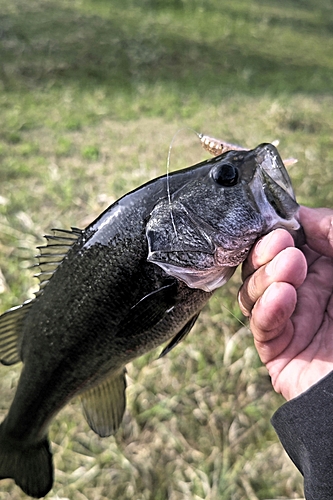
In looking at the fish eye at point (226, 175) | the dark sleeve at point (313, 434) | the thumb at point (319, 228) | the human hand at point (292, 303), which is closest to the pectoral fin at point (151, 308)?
the human hand at point (292, 303)

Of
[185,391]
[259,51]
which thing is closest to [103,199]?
[185,391]

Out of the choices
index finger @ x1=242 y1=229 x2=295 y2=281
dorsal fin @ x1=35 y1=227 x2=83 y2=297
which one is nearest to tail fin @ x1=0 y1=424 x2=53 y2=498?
dorsal fin @ x1=35 y1=227 x2=83 y2=297

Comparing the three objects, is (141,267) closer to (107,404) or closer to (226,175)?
(226,175)

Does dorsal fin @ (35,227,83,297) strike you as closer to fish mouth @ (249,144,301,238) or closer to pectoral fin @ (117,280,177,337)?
pectoral fin @ (117,280,177,337)

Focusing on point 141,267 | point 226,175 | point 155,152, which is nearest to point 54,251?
point 141,267

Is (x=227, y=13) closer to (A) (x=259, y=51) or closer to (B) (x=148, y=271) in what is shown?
(A) (x=259, y=51)

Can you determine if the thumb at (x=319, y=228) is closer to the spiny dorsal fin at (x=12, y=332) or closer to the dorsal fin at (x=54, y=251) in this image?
the dorsal fin at (x=54, y=251)
